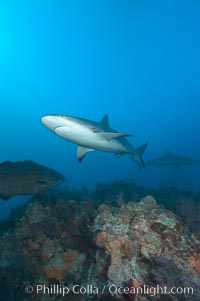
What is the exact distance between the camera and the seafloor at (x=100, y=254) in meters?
4.96

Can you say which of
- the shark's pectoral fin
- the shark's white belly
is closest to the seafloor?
the shark's white belly

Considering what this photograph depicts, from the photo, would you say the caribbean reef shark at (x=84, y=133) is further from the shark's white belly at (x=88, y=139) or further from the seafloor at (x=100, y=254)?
the seafloor at (x=100, y=254)

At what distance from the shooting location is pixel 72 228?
267 inches

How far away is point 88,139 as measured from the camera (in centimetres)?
862

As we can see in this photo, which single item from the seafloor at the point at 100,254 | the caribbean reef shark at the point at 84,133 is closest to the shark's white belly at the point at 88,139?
the caribbean reef shark at the point at 84,133

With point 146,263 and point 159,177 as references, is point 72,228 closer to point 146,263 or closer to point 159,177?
point 146,263

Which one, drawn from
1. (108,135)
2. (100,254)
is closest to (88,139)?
(108,135)

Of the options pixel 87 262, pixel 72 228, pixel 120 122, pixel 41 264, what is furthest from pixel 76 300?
pixel 120 122

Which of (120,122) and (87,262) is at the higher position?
(120,122)

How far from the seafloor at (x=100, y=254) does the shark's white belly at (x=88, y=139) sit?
6.52 feet

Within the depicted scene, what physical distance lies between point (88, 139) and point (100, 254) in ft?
12.5

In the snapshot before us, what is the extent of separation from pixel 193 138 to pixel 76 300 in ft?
245

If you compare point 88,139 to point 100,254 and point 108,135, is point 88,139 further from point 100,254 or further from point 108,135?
point 100,254

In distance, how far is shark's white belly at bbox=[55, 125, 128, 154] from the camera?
7891mm
